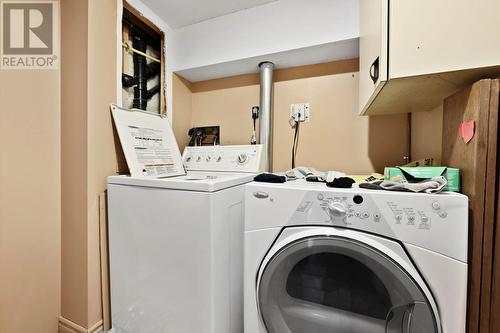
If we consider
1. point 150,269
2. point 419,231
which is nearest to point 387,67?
point 419,231

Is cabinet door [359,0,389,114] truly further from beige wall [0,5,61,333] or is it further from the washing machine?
beige wall [0,5,61,333]

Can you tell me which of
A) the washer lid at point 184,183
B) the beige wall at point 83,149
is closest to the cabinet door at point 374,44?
the washer lid at point 184,183

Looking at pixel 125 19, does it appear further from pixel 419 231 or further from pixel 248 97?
pixel 419 231

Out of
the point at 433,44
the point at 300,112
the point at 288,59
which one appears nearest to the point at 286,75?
the point at 288,59

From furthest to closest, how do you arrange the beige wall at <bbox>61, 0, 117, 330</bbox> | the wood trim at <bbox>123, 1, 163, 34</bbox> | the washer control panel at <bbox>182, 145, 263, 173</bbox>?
the washer control panel at <bbox>182, 145, 263, 173</bbox>, the wood trim at <bbox>123, 1, 163, 34</bbox>, the beige wall at <bbox>61, 0, 117, 330</bbox>

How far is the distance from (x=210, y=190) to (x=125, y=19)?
1352 mm

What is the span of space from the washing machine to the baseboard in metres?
0.88

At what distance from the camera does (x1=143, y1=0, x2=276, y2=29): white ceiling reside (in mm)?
1495

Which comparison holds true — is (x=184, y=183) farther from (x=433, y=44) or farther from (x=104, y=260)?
(x=433, y=44)

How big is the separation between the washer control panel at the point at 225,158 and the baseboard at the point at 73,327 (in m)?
1.05

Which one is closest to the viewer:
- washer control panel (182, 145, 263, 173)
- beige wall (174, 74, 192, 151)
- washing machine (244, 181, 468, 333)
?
washing machine (244, 181, 468, 333)

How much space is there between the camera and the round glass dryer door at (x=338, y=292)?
0.67 meters

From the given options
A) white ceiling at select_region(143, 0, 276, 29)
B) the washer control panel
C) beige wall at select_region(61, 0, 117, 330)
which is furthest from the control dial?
white ceiling at select_region(143, 0, 276, 29)

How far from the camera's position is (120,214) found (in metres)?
1.13
